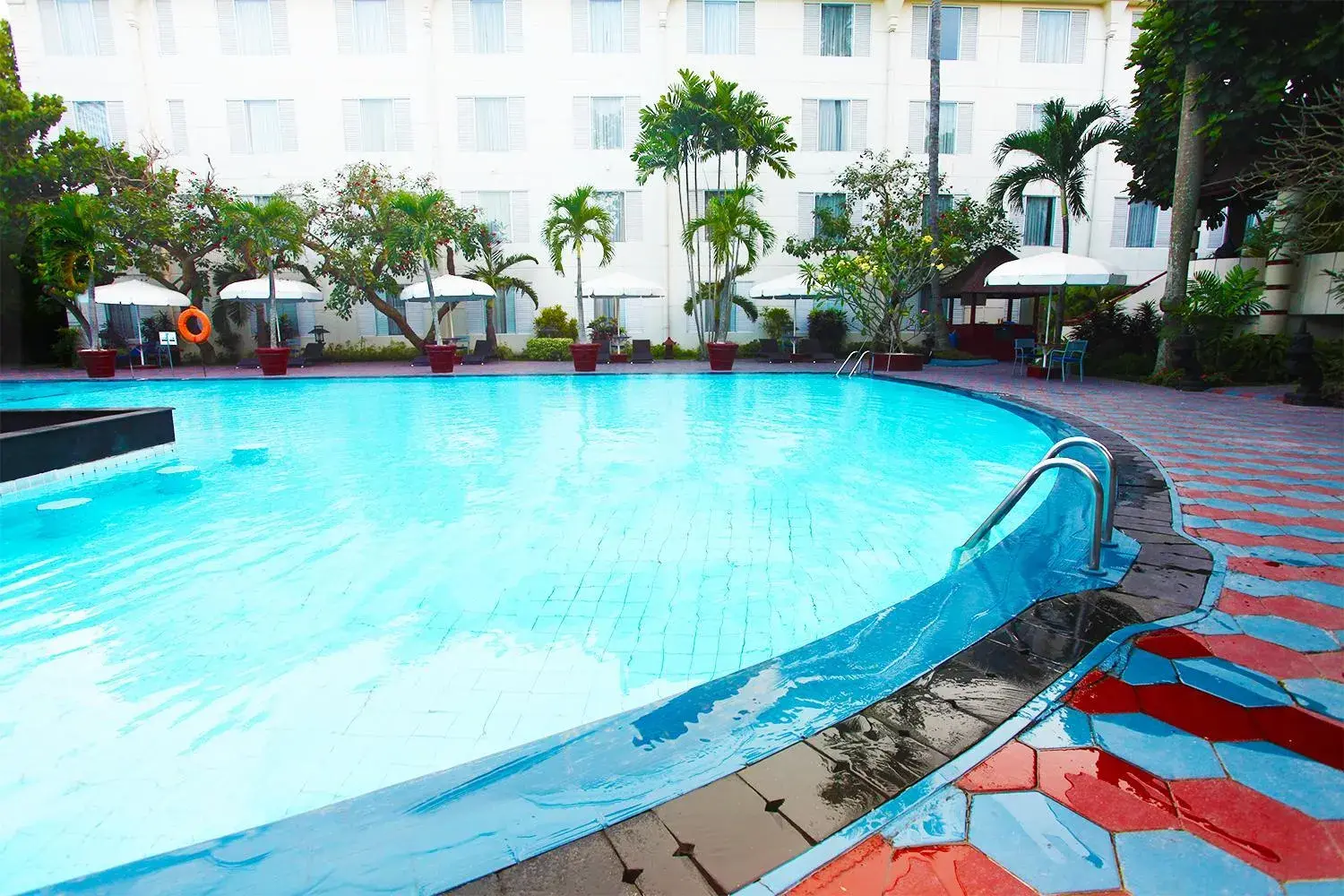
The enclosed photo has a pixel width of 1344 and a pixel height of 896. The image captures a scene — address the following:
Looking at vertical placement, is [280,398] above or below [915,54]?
below

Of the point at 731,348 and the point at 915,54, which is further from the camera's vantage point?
the point at 915,54

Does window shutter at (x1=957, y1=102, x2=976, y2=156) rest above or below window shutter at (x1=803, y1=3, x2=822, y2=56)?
below

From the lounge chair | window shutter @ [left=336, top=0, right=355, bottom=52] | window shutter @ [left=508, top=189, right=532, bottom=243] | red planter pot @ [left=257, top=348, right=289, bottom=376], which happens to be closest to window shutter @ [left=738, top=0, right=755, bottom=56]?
window shutter @ [left=508, top=189, right=532, bottom=243]

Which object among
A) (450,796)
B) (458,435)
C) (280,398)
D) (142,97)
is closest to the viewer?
(450,796)

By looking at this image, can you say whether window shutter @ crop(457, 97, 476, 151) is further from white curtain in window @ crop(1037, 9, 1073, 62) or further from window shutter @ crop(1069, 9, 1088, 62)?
window shutter @ crop(1069, 9, 1088, 62)

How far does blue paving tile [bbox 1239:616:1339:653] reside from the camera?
2.48m

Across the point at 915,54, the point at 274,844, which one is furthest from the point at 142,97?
the point at 274,844

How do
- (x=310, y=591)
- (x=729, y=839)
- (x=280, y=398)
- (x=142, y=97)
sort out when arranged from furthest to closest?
(x=142, y=97) → (x=280, y=398) → (x=310, y=591) → (x=729, y=839)

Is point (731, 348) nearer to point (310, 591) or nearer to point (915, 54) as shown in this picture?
point (915, 54)

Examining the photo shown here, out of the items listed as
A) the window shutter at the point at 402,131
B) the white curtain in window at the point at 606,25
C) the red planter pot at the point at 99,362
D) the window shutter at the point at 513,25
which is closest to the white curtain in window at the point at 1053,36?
the white curtain in window at the point at 606,25

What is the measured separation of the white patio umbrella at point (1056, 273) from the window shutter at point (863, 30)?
9696 millimetres

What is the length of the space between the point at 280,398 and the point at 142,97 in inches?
483

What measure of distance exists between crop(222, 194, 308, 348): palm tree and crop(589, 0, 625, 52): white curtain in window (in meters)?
8.80

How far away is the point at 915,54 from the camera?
62.4 feet
